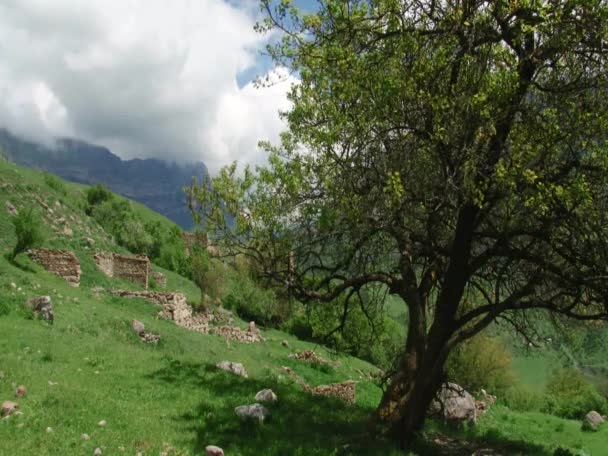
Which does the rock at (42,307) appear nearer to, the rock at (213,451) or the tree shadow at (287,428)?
the tree shadow at (287,428)

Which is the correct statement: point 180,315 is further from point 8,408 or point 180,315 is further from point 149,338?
point 8,408

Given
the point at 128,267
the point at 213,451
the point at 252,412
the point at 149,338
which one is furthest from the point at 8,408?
the point at 128,267

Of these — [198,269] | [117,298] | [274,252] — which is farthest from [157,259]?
[274,252]

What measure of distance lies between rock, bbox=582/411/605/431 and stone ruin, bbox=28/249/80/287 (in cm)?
3076

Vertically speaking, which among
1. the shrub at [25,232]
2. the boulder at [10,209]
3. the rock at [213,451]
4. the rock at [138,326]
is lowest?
the rock at [213,451]

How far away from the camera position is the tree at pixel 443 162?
10297 millimetres

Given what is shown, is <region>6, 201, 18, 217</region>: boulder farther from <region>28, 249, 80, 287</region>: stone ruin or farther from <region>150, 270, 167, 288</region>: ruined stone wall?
<region>150, 270, 167, 288</region>: ruined stone wall

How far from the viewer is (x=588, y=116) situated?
9906 millimetres

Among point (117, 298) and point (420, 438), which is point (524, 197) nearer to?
point (420, 438)

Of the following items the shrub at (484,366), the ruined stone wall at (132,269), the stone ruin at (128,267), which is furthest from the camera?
the shrub at (484,366)

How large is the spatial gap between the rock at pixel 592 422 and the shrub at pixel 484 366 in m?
21.0

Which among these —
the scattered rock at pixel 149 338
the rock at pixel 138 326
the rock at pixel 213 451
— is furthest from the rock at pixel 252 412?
the rock at pixel 138 326

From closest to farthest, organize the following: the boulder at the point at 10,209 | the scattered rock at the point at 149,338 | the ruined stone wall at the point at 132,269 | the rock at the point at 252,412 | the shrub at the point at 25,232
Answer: the rock at the point at 252,412, the scattered rock at the point at 149,338, the shrub at the point at 25,232, the boulder at the point at 10,209, the ruined stone wall at the point at 132,269

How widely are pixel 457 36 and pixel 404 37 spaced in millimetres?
1107
